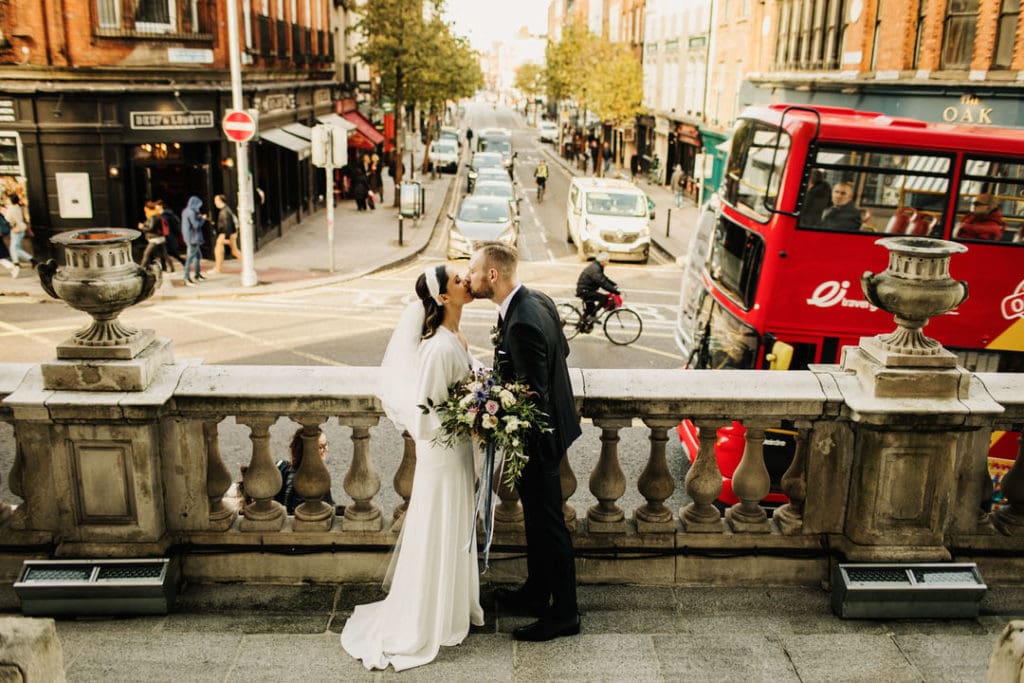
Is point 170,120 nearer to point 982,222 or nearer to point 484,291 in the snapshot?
point 982,222

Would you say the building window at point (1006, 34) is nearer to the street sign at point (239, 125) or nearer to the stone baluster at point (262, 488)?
the street sign at point (239, 125)

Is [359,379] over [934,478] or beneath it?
over

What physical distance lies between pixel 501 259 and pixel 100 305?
1931 millimetres

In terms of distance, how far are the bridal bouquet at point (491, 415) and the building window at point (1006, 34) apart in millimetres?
18151

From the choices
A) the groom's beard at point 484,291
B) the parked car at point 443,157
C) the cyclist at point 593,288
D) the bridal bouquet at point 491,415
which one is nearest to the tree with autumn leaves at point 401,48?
the parked car at point 443,157

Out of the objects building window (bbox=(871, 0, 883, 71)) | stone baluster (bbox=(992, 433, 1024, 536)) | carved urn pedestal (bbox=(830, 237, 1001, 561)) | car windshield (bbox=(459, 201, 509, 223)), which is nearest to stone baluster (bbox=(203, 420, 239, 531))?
carved urn pedestal (bbox=(830, 237, 1001, 561))

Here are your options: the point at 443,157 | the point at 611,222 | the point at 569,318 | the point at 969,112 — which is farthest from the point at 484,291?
the point at 443,157

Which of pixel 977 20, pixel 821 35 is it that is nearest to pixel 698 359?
pixel 977 20

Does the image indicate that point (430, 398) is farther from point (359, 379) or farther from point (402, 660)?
point (402, 660)

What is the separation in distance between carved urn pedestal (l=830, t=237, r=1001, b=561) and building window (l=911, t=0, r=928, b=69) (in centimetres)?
1855

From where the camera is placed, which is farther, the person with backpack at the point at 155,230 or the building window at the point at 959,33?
the person with backpack at the point at 155,230

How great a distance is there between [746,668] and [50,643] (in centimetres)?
298

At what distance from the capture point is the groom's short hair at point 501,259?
424cm

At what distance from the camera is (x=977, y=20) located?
18781mm
